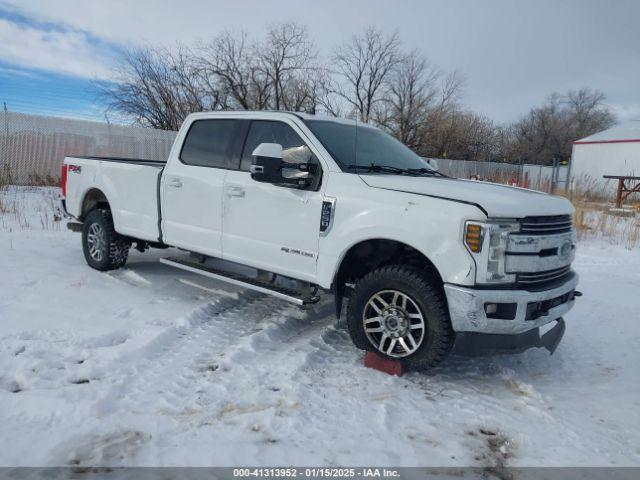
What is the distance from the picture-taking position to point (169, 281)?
6.04m

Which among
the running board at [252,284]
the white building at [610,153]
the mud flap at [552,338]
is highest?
the white building at [610,153]

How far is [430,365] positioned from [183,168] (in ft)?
10.6

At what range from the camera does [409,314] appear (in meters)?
3.64

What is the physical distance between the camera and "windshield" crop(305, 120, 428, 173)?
431 centimetres

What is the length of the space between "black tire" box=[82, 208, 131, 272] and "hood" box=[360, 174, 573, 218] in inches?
146

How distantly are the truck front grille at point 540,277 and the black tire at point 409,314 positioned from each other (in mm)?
569

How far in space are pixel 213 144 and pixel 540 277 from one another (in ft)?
10.9

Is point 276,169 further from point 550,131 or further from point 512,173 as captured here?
point 550,131

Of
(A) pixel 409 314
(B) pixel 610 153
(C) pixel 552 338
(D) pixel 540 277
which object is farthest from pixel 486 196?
(B) pixel 610 153

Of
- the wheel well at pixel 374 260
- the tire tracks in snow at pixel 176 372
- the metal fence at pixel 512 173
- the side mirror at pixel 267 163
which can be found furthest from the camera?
the metal fence at pixel 512 173

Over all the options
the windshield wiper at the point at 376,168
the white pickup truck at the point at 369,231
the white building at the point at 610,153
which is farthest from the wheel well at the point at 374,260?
Answer: the white building at the point at 610,153

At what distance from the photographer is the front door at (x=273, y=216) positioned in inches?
164

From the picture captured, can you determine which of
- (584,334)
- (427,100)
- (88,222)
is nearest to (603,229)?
(584,334)

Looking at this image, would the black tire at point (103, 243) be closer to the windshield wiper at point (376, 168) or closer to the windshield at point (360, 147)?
the windshield at point (360, 147)
